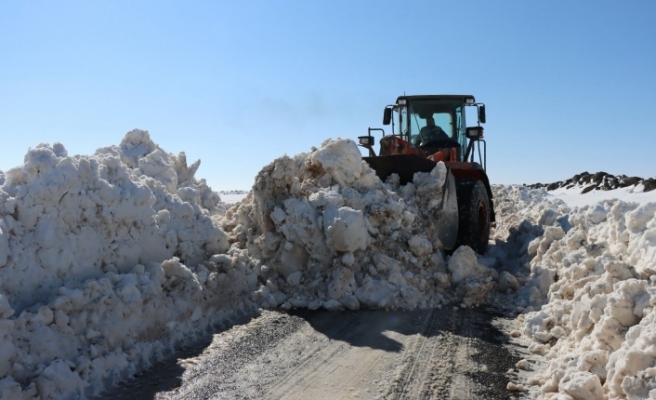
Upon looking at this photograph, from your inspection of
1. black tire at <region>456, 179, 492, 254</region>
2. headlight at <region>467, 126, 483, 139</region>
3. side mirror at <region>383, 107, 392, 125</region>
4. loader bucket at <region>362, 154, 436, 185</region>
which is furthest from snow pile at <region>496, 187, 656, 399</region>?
side mirror at <region>383, 107, 392, 125</region>

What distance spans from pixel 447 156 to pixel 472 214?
1.70 meters

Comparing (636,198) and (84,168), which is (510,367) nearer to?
(84,168)

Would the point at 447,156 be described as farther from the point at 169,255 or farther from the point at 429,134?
the point at 169,255

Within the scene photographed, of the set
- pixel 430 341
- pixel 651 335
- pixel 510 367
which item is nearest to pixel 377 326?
pixel 430 341

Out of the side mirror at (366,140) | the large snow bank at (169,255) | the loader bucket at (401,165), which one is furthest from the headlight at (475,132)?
the large snow bank at (169,255)

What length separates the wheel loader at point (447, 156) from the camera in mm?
8219

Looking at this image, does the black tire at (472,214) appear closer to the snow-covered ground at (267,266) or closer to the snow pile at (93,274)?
the snow-covered ground at (267,266)

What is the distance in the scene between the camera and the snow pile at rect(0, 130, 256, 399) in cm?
400

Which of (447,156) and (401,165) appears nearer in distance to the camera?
(401,165)

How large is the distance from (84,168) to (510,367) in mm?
4010

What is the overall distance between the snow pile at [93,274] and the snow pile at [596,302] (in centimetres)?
311

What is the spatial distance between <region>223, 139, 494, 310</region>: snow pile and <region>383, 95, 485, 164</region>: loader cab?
288 centimetres

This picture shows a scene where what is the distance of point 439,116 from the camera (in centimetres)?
1060

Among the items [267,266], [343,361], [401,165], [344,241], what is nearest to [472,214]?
[401,165]
